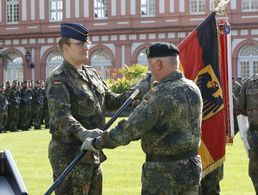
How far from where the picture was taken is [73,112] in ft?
20.2

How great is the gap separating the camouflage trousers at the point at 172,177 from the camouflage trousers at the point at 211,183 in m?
2.73

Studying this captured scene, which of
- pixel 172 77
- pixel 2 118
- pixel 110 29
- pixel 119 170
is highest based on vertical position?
pixel 110 29

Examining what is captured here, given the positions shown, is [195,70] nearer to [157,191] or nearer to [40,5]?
[157,191]

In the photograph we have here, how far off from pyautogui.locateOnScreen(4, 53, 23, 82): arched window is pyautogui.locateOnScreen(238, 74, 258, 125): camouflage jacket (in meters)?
37.6

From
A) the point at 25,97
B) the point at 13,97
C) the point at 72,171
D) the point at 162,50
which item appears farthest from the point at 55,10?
the point at 162,50

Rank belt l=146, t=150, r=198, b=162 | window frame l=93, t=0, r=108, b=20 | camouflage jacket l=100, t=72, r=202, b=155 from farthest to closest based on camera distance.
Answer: window frame l=93, t=0, r=108, b=20, belt l=146, t=150, r=198, b=162, camouflage jacket l=100, t=72, r=202, b=155

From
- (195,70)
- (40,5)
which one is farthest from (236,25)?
(195,70)

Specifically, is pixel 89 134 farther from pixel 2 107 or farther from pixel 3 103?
pixel 3 103

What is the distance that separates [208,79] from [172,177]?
2759 mm

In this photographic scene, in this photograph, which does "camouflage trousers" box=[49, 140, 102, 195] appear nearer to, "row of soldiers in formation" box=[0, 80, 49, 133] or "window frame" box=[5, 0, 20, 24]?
"row of soldiers in formation" box=[0, 80, 49, 133]

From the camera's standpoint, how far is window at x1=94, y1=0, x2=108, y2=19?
1736 inches

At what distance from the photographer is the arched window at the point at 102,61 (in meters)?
43.1

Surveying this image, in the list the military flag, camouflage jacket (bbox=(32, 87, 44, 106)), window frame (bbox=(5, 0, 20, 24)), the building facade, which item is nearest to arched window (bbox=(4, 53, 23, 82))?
the building facade

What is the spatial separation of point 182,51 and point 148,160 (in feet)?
8.60
